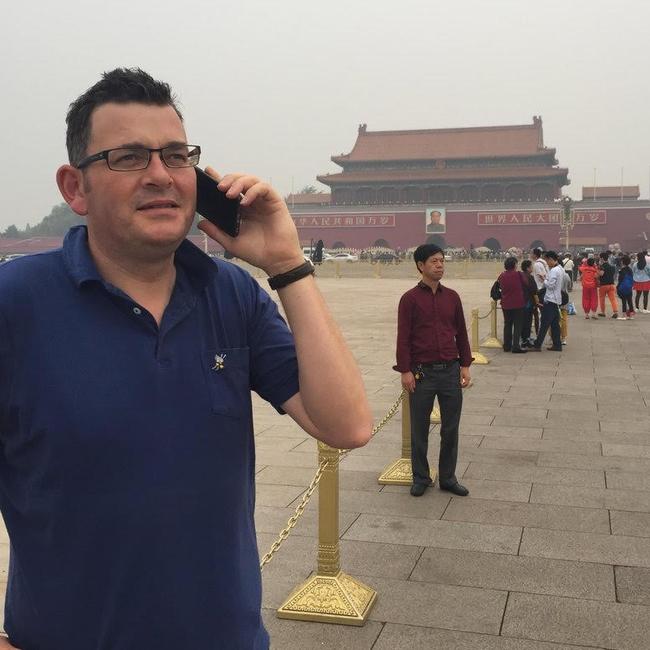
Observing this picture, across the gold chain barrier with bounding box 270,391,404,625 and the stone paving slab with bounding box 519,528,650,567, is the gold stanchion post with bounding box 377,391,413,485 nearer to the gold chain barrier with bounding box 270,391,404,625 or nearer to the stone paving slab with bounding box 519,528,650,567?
the stone paving slab with bounding box 519,528,650,567

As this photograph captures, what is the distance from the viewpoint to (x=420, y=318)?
455 centimetres


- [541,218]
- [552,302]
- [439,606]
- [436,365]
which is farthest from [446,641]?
[541,218]

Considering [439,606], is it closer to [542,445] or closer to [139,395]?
[139,395]

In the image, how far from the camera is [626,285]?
47.7 ft

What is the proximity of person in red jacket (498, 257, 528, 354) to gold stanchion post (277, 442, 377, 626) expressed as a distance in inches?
278

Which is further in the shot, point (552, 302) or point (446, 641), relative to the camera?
point (552, 302)

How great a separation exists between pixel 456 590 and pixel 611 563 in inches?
31.3

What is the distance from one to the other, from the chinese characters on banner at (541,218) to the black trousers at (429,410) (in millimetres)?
46932

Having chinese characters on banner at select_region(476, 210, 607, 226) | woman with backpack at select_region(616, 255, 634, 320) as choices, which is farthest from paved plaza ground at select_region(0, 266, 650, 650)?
chinese characters on banner at select_region(476, 210, 607, 226)

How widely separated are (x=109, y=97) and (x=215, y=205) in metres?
0.23

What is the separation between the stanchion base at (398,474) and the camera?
15.8 ft

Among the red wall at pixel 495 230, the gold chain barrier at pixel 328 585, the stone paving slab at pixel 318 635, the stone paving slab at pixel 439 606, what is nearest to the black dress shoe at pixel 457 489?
the stone paving slab at pixel 439 606

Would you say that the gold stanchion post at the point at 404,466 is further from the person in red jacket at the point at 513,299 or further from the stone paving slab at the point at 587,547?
the person in red jacket at the point at 513,299

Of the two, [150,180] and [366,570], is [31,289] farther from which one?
[366,570]
